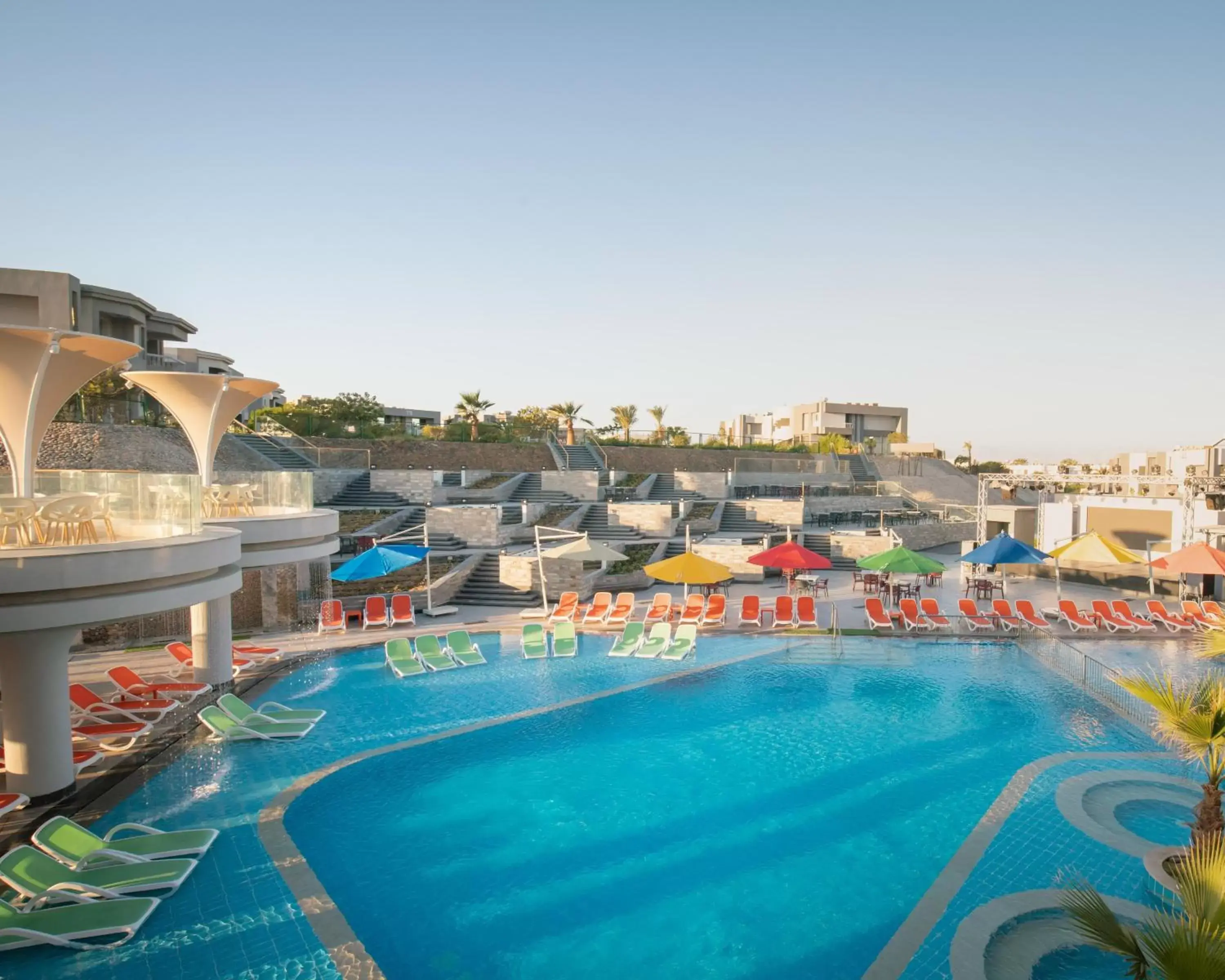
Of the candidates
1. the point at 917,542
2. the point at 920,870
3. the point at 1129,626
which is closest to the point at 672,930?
the point at 920,870

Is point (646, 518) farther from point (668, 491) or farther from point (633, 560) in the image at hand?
point (668, 491)

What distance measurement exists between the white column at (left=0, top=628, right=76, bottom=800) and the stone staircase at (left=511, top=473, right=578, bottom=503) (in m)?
22.8

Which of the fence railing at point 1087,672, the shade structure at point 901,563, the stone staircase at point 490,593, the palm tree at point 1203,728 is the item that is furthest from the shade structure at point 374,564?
the palm tree at point 1203,728

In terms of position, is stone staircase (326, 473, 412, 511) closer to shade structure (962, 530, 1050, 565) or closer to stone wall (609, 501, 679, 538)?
stone wall (609, 501, 679, 538)

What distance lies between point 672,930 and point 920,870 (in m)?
2.90

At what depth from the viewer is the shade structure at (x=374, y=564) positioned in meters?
17.4

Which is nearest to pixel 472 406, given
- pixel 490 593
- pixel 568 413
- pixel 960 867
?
pixel 568 413

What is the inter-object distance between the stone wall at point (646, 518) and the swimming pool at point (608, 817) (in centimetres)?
1368

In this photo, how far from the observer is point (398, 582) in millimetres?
22531

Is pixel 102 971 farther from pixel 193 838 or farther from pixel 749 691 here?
pixel 749 691

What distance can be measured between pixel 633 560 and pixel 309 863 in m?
17.2

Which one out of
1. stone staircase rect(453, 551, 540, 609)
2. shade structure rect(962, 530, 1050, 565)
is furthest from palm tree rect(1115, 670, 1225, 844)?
stone staircase rect(453, 551, 540, 609)

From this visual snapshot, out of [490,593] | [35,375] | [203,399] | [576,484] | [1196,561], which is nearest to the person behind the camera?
[35,375]

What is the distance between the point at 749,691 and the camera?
1447 centimetres
